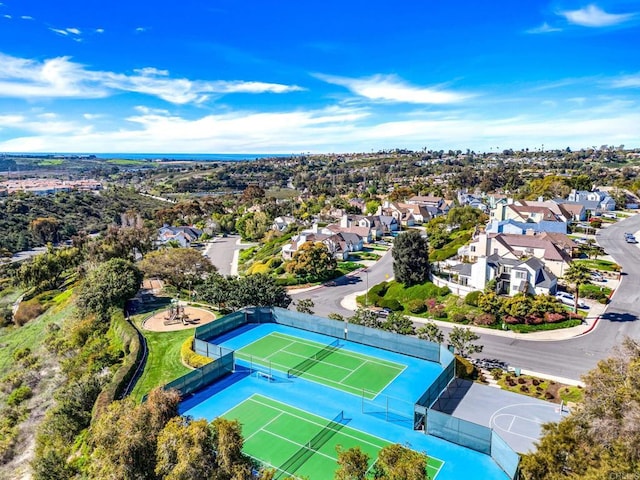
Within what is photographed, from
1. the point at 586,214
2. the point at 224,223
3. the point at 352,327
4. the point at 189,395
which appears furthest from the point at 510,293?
the point at 224,223

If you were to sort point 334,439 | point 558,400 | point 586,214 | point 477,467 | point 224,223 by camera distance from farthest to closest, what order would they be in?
point 224,223, point 586,214, point 558,400, point 334,439, point 477,467

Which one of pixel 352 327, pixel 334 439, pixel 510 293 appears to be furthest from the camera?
pixel 510 293

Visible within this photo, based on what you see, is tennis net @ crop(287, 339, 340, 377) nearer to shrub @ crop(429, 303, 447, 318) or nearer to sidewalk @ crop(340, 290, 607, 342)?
sidewalk @ crop(340, 290, 607, 342)

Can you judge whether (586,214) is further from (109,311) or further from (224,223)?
(109,311)

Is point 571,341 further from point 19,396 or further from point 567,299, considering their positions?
point 19,396

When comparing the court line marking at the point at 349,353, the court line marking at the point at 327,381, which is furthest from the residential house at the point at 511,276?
the court line marking at the point at 327,381
